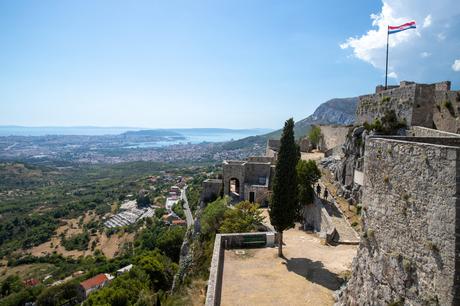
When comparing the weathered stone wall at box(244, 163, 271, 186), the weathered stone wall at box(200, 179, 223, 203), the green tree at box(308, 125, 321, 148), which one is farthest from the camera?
the green tree at box(308, 125, 321, 148)

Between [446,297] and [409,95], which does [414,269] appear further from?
[409,95]

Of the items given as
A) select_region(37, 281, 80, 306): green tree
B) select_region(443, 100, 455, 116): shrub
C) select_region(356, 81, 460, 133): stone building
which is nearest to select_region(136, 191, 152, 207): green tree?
select_region(37, 281, 80, 306): green tree

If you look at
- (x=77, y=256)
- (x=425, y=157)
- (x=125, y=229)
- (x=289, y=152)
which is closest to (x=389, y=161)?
(x=425, y=157)

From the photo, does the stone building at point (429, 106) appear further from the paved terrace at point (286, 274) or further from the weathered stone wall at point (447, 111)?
the paved terrace at point (286, 274)

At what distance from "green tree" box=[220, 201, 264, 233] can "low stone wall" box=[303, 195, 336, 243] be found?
3.99 metres

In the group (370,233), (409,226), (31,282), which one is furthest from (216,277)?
(31,282)

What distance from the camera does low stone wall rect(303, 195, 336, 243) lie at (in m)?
18.2

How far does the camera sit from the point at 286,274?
13.5 m

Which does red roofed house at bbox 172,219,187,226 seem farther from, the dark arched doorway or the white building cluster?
the dark arched doorway

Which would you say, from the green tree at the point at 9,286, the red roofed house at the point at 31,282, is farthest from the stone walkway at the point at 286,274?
the green tree at the point at 9,286

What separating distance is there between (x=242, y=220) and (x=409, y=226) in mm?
13216

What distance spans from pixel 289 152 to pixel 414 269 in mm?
10118

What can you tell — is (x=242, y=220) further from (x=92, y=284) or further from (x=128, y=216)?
(x=128, y=216)

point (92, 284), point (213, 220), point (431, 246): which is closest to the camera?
point (431, 246)
